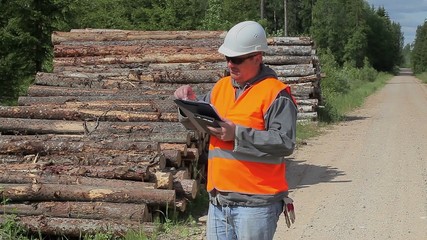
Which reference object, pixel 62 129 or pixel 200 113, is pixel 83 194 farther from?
pixel 200 113

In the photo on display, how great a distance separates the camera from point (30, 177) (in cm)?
768

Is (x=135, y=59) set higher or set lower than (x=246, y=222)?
higher

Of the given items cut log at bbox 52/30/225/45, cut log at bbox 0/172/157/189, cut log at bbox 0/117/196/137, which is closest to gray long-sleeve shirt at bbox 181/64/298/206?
cut log at bbox 0/172/157/189

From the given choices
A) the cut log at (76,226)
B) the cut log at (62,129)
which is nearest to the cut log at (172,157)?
the cut log at (62,129)

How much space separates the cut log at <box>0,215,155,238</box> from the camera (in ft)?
22.6

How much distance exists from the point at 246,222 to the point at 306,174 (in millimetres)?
7695

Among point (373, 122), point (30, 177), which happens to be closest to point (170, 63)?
point (30, 177)

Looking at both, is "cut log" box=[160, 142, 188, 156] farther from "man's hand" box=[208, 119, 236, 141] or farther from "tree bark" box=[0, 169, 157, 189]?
"man's hand" box=[208, 119, 236, 141]

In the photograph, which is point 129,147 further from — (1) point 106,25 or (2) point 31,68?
(1) point 106,25

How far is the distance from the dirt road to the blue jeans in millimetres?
3598

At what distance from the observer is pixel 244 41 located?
3562 mm

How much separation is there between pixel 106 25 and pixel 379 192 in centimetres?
2916

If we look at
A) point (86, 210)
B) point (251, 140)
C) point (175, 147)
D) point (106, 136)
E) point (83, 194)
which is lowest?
point (86, 210)

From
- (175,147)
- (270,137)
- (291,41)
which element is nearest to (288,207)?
(270,137)
